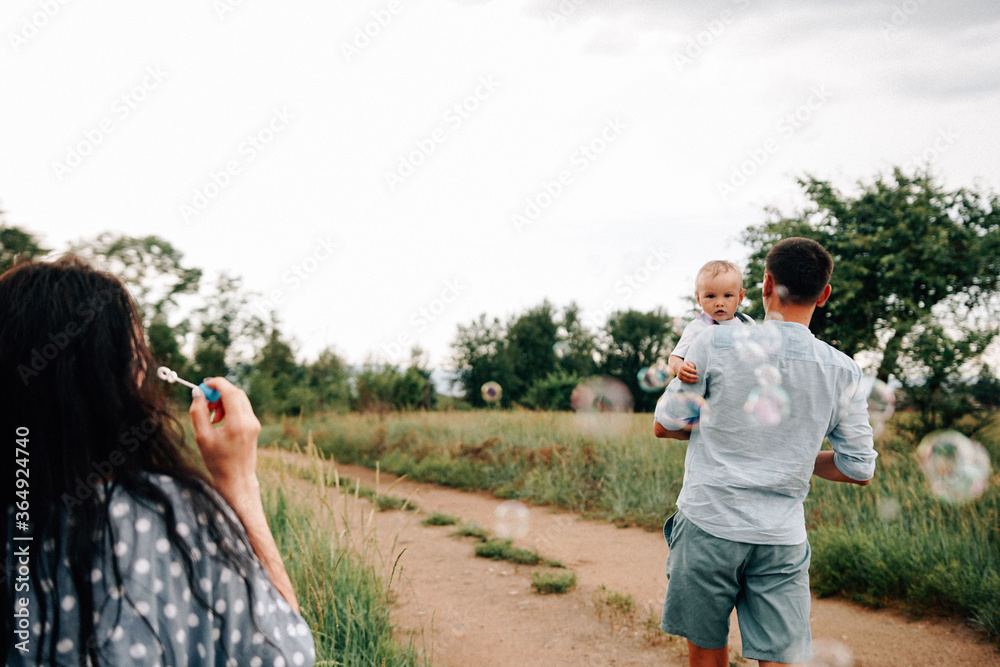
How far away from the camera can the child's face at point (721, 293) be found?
2734mm

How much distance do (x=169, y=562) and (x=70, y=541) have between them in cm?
15

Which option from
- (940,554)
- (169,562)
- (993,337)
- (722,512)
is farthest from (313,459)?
(993,337)

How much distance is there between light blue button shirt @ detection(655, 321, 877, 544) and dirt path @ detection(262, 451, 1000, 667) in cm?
139

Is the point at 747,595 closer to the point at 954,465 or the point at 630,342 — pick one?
the point at 954,465

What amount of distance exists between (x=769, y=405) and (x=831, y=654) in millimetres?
2649

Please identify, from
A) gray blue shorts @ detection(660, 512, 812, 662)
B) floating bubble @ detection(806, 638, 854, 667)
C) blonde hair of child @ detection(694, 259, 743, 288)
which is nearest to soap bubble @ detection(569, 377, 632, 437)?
floating bubble @ detection(806, 638, 854, 667)

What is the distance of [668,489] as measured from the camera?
7441 mm

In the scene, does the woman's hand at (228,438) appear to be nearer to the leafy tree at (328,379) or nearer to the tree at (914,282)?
the tree at (914,282)

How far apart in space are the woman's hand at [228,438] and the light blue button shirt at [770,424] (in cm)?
151

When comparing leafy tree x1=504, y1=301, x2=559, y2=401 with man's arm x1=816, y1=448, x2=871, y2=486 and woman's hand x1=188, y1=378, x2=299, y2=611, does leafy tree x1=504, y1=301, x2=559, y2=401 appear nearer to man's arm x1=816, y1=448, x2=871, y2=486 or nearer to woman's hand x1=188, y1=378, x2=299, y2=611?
man's arm x1=816, y1=448, x2=871, y2=486

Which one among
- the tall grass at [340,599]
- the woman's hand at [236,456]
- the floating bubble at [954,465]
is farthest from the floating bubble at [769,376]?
the floating bubble at [954,465]

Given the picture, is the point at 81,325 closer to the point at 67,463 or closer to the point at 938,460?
the point at 67,463

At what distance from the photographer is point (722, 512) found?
2100 mm

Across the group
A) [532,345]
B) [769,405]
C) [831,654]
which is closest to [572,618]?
[831,654]
